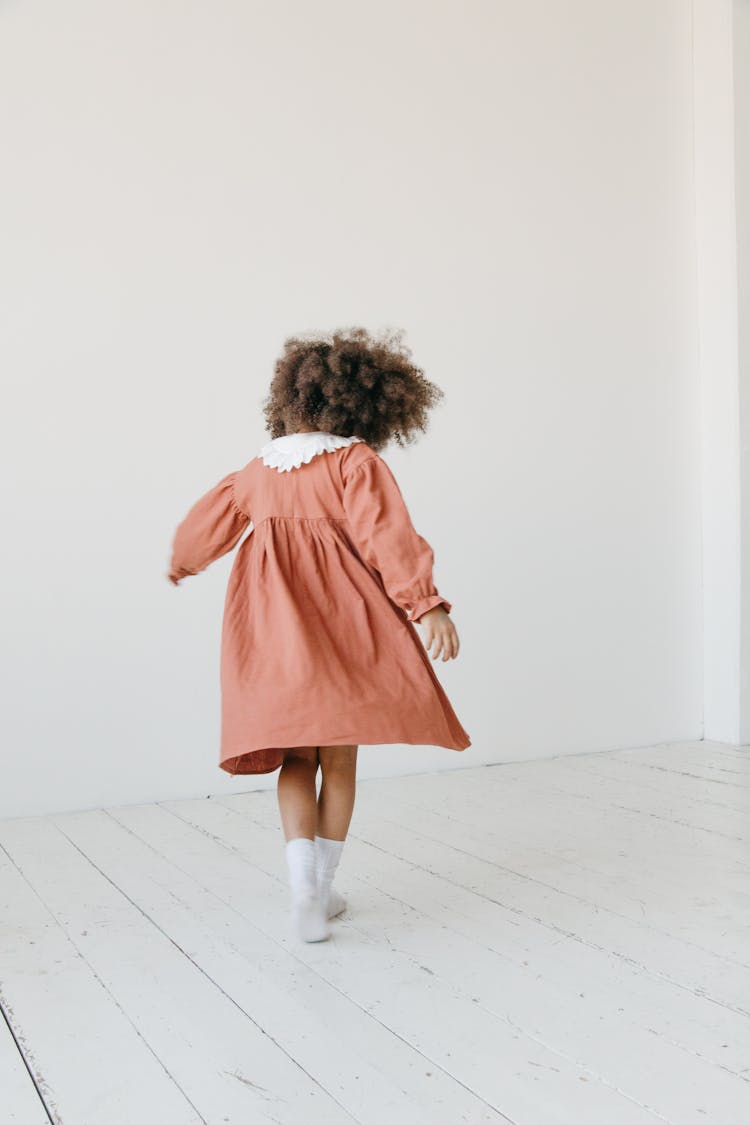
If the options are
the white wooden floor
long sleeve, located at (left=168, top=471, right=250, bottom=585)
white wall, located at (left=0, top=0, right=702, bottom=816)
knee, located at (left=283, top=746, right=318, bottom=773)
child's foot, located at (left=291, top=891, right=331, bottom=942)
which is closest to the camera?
the white wooden floor

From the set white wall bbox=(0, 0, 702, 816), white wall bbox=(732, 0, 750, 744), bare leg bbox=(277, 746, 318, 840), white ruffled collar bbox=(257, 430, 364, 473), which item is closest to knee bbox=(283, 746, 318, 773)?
bare leg bbox=(277, 746, 318, 840)

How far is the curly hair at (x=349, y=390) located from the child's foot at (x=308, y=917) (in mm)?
741

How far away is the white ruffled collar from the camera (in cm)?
189

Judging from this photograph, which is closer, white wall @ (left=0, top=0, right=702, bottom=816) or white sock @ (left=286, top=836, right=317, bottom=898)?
white sock @ (left=286, top=836, right=317, bottom=898)

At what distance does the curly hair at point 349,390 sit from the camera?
1928 mm

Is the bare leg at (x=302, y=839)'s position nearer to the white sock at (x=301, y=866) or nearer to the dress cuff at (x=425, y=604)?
the white sock at (x=301, y=866)

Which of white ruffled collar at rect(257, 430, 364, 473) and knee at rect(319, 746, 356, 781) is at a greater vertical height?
white ruffled collar at rect(257, 430, 364, 473)

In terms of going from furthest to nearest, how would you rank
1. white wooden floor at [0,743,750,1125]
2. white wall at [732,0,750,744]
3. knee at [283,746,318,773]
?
1. white wall at [732,0,750,744]
2. knee at [283,746,318,773]
3. white wooden floor at [0,743,750,1125]

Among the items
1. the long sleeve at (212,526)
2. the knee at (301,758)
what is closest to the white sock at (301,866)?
the knee at (301,758)

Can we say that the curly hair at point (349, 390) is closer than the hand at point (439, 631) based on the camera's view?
No

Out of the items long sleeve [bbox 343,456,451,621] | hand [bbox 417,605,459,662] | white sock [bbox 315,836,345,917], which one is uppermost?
long sleeve [bbox 343,456,451,621]

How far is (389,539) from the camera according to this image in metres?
1.82

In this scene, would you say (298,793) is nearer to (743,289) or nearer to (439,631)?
(439,631)

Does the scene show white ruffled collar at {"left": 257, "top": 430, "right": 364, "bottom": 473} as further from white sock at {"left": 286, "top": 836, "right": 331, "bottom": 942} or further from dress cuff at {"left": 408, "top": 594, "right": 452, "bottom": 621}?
white sock at {"left": 286, "top": 836, "right": 331, "bottom": 942}
